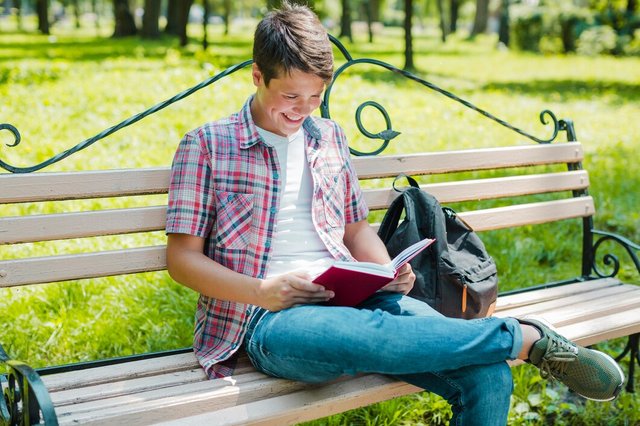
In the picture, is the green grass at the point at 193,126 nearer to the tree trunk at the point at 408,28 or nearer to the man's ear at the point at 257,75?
the tree trunk at the point at 408,28

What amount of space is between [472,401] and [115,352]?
67.4 inches

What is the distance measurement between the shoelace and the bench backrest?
0.98m

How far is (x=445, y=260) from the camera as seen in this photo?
265cm

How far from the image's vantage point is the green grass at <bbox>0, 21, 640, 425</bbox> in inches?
128

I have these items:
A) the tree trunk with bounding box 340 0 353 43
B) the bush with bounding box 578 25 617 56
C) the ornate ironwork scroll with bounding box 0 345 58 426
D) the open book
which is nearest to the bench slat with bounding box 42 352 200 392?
the ornate ironwork scroll with bounding box 0 345 58 426

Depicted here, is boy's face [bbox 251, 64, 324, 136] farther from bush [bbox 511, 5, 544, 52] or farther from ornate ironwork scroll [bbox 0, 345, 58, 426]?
bush [bbox 511, 5, 544, 52]

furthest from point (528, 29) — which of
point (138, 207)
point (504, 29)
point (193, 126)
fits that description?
Answer: point (138, 207)

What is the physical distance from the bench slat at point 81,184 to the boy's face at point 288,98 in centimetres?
44

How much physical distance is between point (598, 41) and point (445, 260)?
21.4 m

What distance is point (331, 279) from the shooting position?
2.12 metres

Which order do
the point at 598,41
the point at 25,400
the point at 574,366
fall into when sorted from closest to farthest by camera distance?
the point at 25,400 → the point at 574,366 → the point at 598,41

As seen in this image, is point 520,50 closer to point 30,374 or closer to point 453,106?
point 453,106

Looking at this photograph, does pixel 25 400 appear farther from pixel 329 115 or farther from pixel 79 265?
pixel 329 115

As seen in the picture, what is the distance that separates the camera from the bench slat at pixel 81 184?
2.39 m
